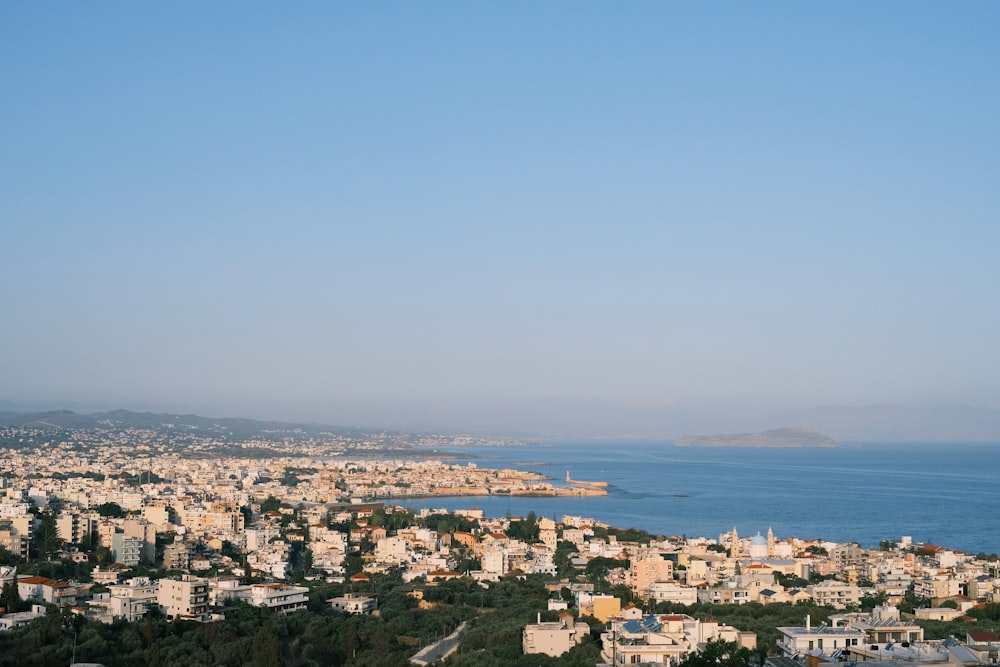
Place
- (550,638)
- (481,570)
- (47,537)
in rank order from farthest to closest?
(481,570), (47,537), (550,638)

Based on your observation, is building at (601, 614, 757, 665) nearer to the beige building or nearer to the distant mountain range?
the beige building

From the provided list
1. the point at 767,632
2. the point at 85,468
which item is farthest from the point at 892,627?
the point at 85,468

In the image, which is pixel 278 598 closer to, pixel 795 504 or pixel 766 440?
pixel 795 504

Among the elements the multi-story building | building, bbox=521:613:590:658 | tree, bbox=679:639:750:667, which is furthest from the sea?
tree, bbox=679:639:750:667

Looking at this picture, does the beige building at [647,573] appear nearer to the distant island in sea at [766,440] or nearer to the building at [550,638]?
Answer: the building at [550,638]

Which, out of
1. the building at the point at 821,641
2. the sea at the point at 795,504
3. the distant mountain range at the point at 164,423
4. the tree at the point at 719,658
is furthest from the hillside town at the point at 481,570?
the distant mountain range at the point at 164,423

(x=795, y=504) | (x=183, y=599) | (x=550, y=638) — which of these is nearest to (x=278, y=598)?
(x=183, y=599)
